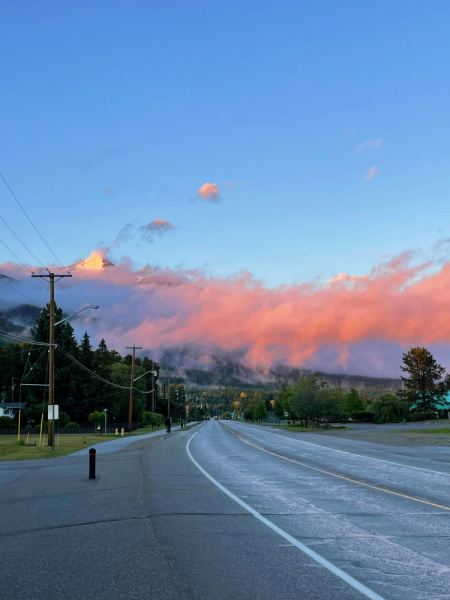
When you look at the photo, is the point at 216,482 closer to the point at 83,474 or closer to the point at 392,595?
the point at 83,474

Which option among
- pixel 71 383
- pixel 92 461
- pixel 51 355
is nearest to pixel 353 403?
pixel 71 383

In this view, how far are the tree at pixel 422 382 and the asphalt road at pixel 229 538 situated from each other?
116652 mm

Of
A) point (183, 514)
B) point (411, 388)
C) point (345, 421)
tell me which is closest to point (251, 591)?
point (183, 514)

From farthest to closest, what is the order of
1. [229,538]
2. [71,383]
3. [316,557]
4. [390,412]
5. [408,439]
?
[390,412]
[71,383]
[408,439]
[229,538]
[316,557]

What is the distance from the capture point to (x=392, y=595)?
6.26 m

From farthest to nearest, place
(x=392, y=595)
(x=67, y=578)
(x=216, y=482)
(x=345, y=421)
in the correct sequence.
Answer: (x=345, y=421), (x=216, y=482), (x=67, y=578), (x=392, y=595)

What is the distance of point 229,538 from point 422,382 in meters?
130

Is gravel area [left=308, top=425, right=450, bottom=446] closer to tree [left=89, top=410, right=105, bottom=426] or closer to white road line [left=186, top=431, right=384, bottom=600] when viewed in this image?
white road line [left=186, top=431, right=384, bottom=600]

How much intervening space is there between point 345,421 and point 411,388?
29906 millimetres

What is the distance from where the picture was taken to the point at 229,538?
9.40 meters

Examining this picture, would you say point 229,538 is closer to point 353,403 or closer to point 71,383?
point 71,383

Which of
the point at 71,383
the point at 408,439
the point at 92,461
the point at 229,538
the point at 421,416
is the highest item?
the point at 71,383

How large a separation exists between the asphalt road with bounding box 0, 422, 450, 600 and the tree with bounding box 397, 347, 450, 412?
117 m

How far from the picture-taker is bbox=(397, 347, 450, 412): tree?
12875 cm
